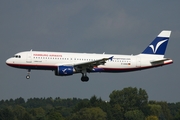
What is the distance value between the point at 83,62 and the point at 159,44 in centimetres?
1596

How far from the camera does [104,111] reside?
151875 millimetres

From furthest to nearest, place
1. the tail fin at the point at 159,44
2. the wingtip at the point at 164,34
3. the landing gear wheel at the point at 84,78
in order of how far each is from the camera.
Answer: the wingtip at the point at 164,34
the tail fin at the point at 159,44
the landing gear wheel at the point at 84,78

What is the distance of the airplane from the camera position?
9006 cm

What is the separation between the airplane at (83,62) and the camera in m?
90.1

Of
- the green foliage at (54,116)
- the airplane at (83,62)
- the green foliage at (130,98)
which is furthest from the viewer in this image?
the green foliage at (130,98)

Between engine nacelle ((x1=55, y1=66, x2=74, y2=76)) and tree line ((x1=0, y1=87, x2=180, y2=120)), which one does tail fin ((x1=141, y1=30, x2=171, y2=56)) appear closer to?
engine nacelle ((x1=55, y1=66, x2=74, y2=76))

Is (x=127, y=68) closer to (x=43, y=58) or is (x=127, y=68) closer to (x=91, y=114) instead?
(x=43, y=58)

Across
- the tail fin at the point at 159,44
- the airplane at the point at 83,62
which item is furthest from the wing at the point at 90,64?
the tail fin at the point at 159,44

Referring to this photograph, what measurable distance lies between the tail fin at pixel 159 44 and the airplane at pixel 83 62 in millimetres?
417

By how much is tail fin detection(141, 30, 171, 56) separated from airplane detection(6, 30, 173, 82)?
1.37 ft

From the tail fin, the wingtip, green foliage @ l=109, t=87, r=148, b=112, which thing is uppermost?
the wingtip

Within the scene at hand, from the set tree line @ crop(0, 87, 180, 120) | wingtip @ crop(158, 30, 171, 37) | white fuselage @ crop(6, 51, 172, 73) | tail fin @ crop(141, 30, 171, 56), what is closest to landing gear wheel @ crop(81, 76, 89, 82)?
white fuselage @ crop(6, 51, 172, 73)

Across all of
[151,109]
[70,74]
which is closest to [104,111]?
[151,109]

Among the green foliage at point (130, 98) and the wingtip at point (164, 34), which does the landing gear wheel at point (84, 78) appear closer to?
the wingtip at point (164, 34)
